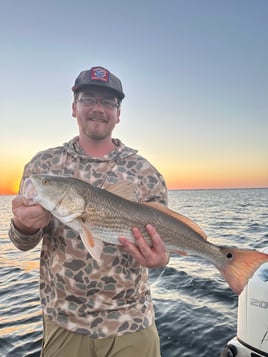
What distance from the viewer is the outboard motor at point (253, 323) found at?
15.7 ft

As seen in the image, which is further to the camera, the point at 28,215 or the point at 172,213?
the point at 172,213

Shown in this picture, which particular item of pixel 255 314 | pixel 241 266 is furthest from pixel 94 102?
pixel 255 314

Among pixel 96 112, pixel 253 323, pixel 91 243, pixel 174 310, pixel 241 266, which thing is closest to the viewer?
pixel 91 243

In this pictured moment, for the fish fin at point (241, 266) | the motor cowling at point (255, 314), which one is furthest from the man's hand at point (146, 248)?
Answer: the motor cowling at point (255, 314)

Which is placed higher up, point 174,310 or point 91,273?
point 91,273

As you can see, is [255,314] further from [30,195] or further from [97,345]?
[30,195]

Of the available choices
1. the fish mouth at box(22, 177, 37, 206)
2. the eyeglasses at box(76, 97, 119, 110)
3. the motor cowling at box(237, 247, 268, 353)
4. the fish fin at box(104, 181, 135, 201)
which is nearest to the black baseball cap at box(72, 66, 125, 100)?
the eyeglasses at box(76, 97, 119, 110)

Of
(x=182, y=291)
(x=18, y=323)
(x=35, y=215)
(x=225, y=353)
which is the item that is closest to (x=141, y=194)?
(x=35, y=215)

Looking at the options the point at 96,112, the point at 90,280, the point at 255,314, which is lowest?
the point at 255,314

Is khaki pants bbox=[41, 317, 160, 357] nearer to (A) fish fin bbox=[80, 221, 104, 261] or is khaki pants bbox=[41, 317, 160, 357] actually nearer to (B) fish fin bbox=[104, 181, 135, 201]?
(A) fish fin bbox=[80, 221, 104, 261]

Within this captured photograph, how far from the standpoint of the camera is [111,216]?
337cm

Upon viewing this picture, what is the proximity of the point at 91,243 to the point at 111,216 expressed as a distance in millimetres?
334

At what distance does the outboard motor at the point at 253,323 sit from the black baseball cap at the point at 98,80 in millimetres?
3368

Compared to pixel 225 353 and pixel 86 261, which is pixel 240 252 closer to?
pixel 86 261
